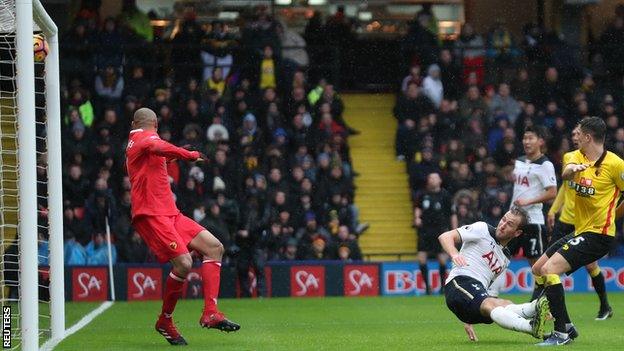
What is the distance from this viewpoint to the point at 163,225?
453 inches

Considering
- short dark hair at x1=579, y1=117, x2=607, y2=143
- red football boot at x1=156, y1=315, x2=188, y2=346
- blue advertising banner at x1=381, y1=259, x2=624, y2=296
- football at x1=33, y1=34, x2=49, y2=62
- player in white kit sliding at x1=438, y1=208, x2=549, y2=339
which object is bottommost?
blue advertising banner at x1=381, y1=259, x2=624, y2=296

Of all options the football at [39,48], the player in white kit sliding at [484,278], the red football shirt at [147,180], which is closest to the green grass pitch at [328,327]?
the player in white kit sliding at [484,278]

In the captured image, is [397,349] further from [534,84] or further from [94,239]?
[534,84]

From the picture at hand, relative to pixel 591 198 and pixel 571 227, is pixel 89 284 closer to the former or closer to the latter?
pixel 571 227

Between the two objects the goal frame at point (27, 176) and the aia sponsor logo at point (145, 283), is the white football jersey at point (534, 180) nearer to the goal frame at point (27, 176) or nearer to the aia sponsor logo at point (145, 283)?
the aia sponsor logo at point (145, 283)

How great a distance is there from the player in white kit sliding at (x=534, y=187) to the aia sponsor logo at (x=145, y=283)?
22.6 feet

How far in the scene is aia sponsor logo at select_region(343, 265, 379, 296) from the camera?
2158cm

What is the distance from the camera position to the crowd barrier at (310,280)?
69.0 feet

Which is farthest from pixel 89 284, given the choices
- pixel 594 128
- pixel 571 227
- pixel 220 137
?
pixel 594 128

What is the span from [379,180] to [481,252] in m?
14.7

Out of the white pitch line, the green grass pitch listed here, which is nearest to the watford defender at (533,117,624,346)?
the green grass pitch

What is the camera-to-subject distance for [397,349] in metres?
10.9

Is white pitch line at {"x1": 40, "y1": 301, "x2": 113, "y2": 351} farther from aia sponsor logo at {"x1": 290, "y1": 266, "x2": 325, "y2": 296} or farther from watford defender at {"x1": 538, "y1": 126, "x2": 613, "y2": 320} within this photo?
watford defender at {"x1": 538, "y1": 126, "x2": 613, "y2": 320}

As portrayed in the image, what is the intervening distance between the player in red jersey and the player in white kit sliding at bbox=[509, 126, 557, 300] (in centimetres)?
510
